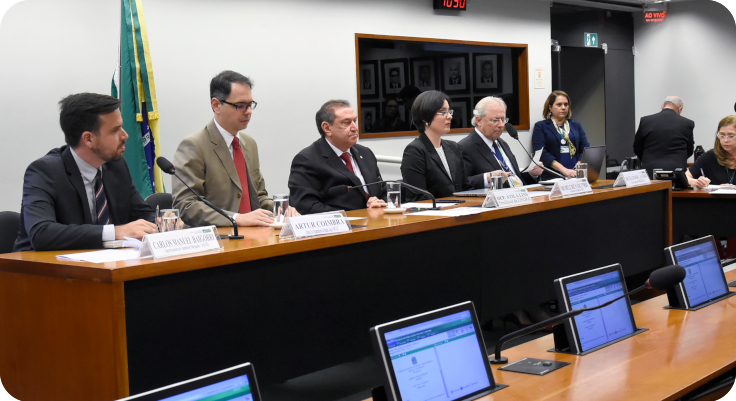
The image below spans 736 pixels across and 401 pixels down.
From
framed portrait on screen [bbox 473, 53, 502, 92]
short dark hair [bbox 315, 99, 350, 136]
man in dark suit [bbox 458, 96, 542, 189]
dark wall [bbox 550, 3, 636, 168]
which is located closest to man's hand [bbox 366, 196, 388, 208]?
short dark hair [bbox 315, 99, 350, 136]

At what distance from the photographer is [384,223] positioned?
2957 millimetres

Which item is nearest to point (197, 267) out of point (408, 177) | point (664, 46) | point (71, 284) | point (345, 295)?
point (71, 284)

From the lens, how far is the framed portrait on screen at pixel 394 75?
248 inches

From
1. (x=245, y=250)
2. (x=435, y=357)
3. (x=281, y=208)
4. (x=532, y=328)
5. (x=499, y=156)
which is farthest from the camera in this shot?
(x=499, y=156)

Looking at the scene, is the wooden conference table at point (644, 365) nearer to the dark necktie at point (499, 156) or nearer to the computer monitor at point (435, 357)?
the computer monitor at point (435, 357)

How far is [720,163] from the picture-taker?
5125 millimetres

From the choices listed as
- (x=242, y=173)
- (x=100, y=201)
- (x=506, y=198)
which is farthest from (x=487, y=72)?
(x=100, y=201)

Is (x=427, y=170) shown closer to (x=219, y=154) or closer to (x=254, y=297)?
(x=219, y=154)

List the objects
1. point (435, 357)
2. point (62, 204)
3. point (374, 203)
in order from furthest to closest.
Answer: point (374, 203) → point (62, 204) → point (435, 357)

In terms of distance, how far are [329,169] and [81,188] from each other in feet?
4.40

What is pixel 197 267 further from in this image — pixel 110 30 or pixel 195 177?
pixel 110 30

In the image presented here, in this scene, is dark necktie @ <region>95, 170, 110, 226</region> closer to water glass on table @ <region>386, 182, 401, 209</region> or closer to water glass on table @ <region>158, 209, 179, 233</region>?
water glass on table @ <region>158, 209, 179, 233</region>

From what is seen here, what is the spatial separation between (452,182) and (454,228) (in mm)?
1134

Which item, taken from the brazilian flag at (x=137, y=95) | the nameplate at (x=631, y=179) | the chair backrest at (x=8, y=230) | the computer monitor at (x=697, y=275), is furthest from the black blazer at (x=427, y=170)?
the chair backrest at (x=8, y=230)
